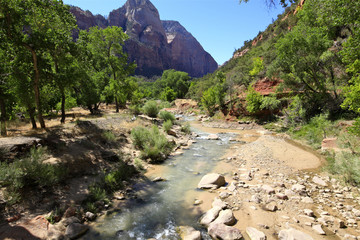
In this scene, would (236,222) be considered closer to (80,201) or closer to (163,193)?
(163,193)

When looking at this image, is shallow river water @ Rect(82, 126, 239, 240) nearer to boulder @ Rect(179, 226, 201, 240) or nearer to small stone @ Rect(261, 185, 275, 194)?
boulder @ Rect(179, 226, 201, 240)

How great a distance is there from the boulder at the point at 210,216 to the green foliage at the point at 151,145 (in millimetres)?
6531

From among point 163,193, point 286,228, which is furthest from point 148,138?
point 286,228

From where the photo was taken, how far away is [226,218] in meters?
5.68

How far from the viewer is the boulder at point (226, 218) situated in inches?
219

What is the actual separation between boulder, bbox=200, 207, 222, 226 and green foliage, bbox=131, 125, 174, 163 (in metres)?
6.53

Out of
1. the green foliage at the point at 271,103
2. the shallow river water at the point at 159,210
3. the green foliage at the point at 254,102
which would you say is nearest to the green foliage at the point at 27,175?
the shallow river water at the point at 159,210

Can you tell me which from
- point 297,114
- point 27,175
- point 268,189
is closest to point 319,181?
point 268,189

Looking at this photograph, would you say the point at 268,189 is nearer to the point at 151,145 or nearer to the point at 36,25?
the point at 151,145

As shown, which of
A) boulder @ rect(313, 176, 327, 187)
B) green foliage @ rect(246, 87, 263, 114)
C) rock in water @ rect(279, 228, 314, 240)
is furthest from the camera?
green foliage @ rect(246, 87, 263, 114)

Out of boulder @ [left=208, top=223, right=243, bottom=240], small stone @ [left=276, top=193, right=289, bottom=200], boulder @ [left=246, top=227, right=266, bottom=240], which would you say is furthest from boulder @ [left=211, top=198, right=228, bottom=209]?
small stone @ [left=276, top=193, right=289, bottom=200]

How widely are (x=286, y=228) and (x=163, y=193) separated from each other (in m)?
4.80

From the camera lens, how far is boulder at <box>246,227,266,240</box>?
4.85 m

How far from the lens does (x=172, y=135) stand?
18.6 metres
